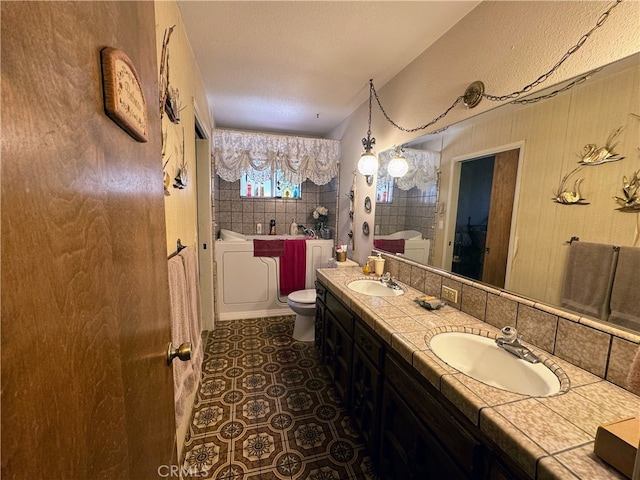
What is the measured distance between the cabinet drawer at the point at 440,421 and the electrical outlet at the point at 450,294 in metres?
0.57

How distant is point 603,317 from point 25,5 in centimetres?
155

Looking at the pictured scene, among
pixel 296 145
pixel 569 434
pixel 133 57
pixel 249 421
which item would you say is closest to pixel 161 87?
pixel 133 57

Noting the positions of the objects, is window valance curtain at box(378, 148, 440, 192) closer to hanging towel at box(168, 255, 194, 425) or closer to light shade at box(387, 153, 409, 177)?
light shade at box(387, 153, 409, 177)

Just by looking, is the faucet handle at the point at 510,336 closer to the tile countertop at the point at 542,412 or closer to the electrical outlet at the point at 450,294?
the tile countertop at the point at 542,412

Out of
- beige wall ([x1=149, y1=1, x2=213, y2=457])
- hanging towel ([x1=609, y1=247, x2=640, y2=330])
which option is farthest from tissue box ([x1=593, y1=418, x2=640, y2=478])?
beige wall ([x1=149, y1=1, x2=213, y2=457])

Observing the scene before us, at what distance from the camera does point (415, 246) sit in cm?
198

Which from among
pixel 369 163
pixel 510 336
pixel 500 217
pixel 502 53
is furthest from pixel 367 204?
pixel 510 336

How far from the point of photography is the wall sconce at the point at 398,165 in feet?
6.75

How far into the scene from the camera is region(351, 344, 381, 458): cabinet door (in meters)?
1.35

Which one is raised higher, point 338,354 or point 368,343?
point 368,343

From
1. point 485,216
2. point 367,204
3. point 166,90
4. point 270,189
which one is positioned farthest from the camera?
point 270,189

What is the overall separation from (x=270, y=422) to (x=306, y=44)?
2.47m

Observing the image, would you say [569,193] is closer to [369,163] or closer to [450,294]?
[450,294]

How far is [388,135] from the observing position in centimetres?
226
